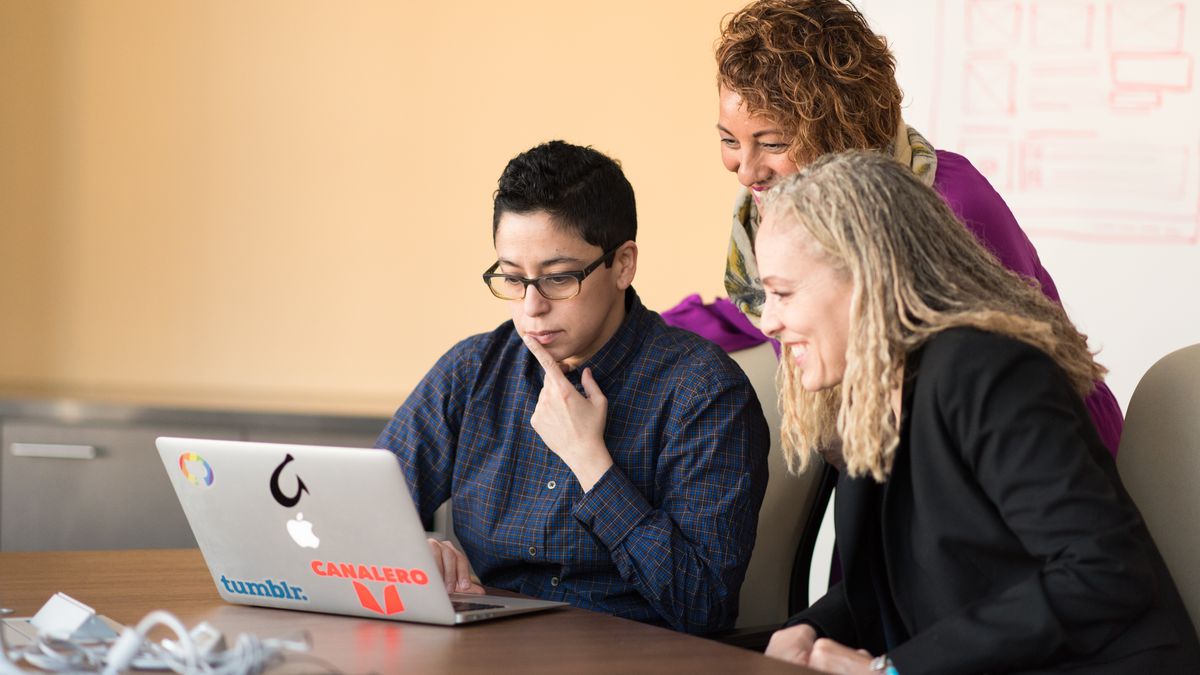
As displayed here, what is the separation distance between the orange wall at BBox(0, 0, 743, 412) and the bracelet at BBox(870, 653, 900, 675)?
6.55ft

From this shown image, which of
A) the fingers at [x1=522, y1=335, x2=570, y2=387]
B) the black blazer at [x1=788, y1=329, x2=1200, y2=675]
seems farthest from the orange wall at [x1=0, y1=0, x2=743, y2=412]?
the black blazer at [x1=788, y1=329, x2=1200, y2=675]

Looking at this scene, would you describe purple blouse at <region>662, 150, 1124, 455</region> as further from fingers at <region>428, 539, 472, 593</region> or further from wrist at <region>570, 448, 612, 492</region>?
fingers at <region>428, 539, 472, 593</region>

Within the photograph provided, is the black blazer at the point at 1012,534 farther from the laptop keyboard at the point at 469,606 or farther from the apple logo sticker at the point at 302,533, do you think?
the apple logo sticker at the point at 302,533

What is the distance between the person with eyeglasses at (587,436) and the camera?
173 centimetres

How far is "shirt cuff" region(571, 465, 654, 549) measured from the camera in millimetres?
1721

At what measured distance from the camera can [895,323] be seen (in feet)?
4.43

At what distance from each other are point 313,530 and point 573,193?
2.21 feet

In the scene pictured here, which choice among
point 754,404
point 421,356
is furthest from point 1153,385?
point 421,356

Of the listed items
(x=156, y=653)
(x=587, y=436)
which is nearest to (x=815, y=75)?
(x=587, y=436)

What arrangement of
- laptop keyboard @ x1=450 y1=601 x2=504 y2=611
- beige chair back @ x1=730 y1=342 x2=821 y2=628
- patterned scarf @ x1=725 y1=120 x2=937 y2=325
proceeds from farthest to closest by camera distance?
1. patterned scarf @ x1=725 y1=120 x2=937 y2=325
2. beige chair back @ x1=730 y1=342 x2=821 y2=628
3. laptop keyboard @ x1=450 y1=601 x2=504 y2=611

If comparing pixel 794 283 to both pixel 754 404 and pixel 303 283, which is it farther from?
pixel 303 283

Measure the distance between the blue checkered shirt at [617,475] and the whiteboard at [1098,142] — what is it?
100cm

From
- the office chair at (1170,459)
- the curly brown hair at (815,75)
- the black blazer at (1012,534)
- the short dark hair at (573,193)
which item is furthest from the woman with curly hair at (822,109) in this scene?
the black blazer at (1012,534)

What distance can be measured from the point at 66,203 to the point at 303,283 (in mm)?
629
